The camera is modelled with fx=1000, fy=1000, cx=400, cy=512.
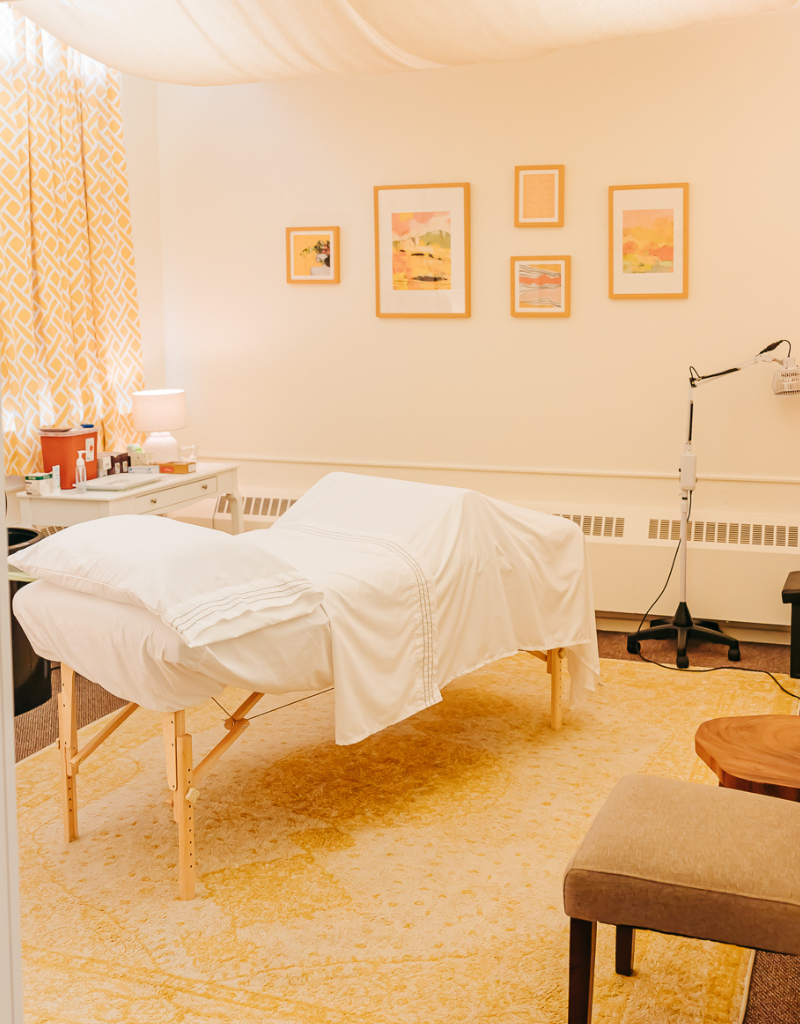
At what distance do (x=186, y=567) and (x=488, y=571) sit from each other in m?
1.06

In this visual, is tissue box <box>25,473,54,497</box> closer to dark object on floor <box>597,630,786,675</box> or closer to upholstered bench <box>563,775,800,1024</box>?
dark object on floor <box>597,630,786,675</box>

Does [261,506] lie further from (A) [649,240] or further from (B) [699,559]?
(A) [649,240]

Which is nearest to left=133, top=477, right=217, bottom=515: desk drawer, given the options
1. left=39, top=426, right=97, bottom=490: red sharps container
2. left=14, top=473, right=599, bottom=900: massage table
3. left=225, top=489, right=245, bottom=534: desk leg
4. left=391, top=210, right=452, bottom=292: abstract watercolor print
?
left=225, top=489, right=245, bottom=534: desk leg

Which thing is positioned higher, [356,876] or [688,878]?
[688,878]

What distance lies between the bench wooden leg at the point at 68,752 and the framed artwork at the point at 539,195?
296 centimetres

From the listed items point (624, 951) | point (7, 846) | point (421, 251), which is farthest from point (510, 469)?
point (7, 846)

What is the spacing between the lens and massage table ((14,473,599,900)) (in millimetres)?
2305

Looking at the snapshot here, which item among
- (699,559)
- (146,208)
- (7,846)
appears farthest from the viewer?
(146,208)

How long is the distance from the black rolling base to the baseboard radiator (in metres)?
0.17

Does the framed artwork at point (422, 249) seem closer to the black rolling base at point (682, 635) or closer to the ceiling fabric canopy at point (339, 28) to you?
the ceiling fabric canopy at point (339, 28)

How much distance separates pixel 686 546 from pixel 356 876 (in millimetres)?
2342

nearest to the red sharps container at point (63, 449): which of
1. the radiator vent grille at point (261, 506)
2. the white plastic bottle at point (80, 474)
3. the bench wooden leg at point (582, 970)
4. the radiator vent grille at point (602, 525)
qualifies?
the white plastic bottle at point (80, 474)

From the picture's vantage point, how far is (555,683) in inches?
131

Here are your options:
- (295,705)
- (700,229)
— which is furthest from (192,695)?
(700,229)
